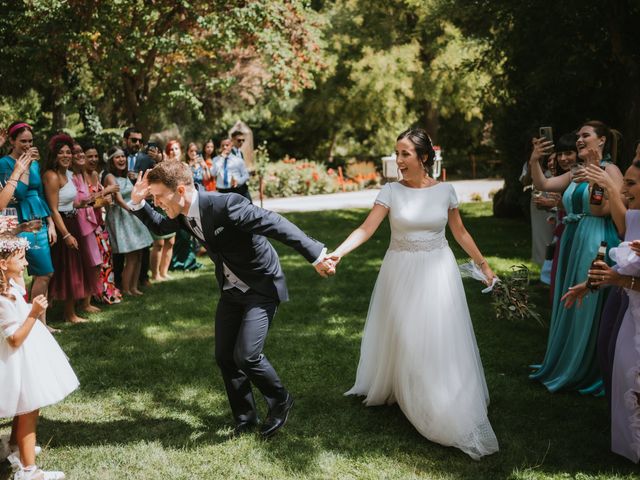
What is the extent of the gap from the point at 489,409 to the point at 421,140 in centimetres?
220

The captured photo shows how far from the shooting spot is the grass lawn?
4.21 m

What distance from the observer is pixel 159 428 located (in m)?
4.91

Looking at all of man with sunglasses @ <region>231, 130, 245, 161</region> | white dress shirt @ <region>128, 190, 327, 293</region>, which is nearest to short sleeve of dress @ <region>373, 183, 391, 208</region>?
white dress shirt @ <region>128, 190, 327, 293</region>

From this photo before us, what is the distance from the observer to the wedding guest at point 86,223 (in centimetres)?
783

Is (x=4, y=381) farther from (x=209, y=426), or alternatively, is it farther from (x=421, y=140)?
(x=421, y=140)

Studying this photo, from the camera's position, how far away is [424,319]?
15.1ft

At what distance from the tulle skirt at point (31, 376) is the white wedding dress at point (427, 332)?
224cm

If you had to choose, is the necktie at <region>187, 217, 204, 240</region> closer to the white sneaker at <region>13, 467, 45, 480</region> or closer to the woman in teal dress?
the white sneaker at <region>13, 467, 45, 480</region>

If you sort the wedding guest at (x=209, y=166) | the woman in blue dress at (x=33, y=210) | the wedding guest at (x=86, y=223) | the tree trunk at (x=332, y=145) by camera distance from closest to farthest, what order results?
the woman in blue dress at (x=33, y=210)
the wedding guest at (x=86, y=223)
the wedding guest at (x=209, y=166)
the tree trunk at (x=332, y=145)

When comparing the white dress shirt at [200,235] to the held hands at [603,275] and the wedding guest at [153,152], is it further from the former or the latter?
the wedding guest at [153,152]

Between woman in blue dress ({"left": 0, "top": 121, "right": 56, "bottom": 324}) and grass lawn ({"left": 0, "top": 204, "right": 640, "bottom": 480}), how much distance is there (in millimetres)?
845

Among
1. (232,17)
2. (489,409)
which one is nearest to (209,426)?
(489,409)

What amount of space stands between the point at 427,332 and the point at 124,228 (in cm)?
553

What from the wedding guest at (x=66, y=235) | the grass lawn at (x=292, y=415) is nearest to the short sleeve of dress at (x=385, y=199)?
the grass lawn at (x=292, y=415)
